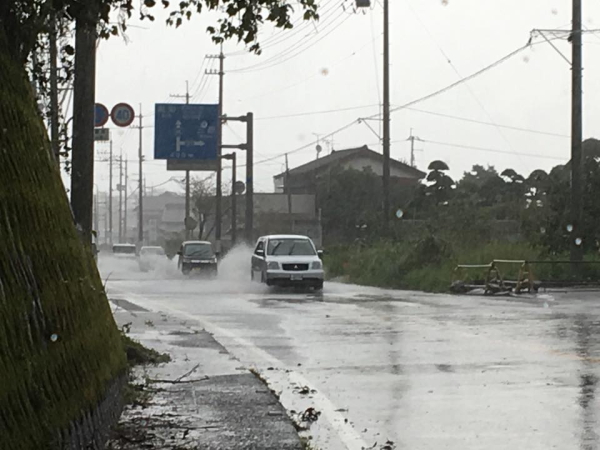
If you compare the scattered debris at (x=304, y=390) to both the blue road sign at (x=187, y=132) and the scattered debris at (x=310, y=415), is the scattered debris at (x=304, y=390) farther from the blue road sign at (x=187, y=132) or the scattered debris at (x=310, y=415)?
the blue road sign at (x=187, y=132)

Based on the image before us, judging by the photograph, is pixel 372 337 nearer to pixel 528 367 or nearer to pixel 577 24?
pixel 528 367

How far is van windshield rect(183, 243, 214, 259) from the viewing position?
49188 millimetres

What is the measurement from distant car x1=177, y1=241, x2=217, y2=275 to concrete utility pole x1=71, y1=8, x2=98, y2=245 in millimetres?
32705

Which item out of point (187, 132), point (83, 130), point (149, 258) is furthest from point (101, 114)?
point (149, 258)

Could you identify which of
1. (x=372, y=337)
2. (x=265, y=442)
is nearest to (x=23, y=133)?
(x=265, y=442)

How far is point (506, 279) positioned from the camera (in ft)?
111

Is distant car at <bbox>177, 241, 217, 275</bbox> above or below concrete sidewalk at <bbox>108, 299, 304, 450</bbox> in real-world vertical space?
above

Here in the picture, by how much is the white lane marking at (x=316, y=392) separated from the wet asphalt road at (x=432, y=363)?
0.02 meters

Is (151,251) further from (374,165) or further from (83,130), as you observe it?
(83,130)

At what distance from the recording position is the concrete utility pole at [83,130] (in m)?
15.6

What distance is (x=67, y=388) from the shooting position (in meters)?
7.36

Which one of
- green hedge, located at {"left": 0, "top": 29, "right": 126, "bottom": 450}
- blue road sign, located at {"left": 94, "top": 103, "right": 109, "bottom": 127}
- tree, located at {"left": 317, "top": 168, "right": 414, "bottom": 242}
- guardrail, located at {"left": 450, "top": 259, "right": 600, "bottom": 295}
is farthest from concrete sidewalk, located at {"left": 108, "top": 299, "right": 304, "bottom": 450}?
tree, located at {"left": 317, "top": 168, "right": 414, "bottom": 242}

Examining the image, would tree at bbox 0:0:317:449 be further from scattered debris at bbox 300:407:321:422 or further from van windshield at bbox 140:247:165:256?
van windshield at bbox 140:247:165:256

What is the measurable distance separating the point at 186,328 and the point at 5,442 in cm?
1421
